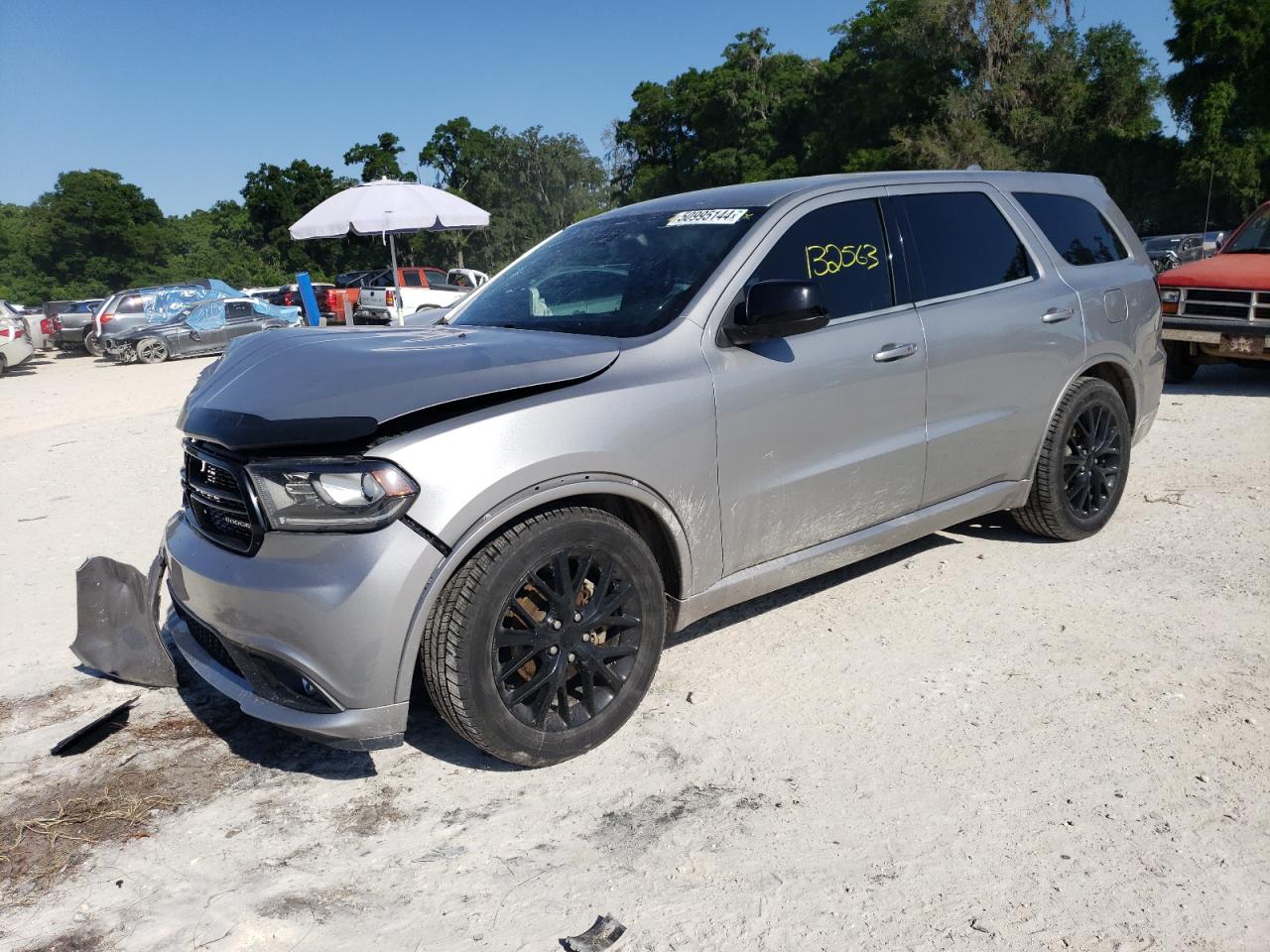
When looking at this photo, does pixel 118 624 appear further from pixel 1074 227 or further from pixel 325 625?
pixel 1074 227

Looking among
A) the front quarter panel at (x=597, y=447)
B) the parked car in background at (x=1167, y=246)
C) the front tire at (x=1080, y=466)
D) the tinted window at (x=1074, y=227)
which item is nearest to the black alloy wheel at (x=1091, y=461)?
the front tire at (x=1080, y=466)

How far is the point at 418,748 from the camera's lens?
347cm

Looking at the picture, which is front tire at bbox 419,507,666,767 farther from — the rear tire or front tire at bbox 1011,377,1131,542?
the rear tire

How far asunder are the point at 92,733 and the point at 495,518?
6.01 ft

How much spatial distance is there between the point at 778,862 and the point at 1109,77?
46.5 metres

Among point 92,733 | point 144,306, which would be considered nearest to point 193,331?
point 144,306

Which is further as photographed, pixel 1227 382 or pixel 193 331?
pixel 193 331

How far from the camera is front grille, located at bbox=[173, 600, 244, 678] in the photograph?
10.5 ft

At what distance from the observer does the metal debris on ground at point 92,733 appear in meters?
3.51

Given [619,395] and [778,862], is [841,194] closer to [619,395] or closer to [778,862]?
[619,395]

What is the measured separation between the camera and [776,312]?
11.2 ft

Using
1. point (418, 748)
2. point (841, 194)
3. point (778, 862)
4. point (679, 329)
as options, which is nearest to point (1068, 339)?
point (841, 194)

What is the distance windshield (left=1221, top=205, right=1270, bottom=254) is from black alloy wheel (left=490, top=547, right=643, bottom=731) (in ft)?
29.8

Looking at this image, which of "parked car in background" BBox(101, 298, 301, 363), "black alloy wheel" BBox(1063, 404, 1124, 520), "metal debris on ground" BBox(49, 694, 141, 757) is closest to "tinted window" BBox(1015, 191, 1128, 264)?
"black alloy wheel" BBox(1063, 404, 1124, 520)
